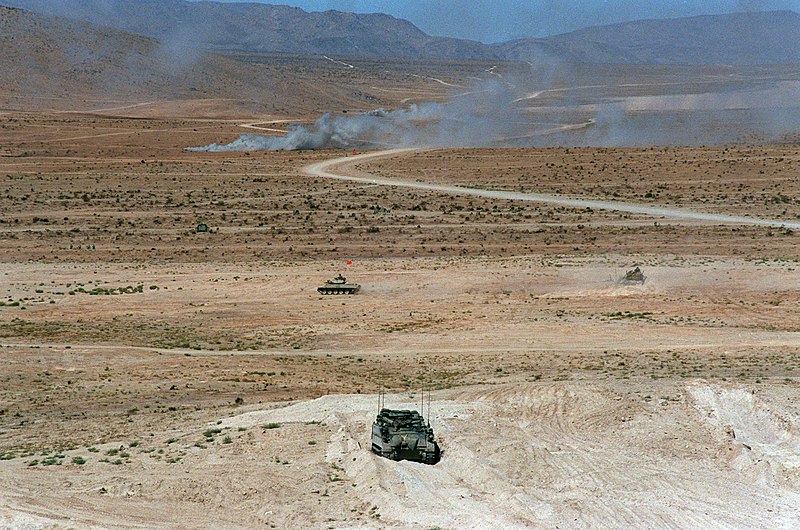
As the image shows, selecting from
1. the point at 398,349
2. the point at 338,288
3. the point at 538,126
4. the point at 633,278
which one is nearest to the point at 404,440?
the point at 398,349

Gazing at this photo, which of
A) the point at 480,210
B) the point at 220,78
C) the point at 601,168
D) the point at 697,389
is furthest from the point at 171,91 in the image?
the point at 697,389

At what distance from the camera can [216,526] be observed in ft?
61.1

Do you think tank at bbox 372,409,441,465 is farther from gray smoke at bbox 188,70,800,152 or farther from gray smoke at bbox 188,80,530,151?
gray smoke at bbox 188,70,800,152

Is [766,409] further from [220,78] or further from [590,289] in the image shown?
[220,78]

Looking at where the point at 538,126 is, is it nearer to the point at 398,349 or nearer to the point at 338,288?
the point at 338,288

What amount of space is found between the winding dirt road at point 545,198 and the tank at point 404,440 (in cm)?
4577

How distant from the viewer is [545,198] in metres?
74.9

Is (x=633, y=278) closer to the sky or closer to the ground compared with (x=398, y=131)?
closer to the ground

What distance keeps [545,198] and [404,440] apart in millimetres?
54929

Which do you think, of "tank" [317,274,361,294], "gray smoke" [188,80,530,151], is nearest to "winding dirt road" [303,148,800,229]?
"gray smoke" [188,80,530,151]

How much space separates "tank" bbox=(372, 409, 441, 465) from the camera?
2148cm

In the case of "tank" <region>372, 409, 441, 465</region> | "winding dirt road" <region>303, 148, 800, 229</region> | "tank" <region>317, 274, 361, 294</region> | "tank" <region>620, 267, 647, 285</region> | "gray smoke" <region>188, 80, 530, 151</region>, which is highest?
"gray smoke" <region>188, 80, 530, 151</region>

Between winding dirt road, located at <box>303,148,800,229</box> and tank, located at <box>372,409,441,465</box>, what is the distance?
4577 centimetres

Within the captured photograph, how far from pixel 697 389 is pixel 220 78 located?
181 m
